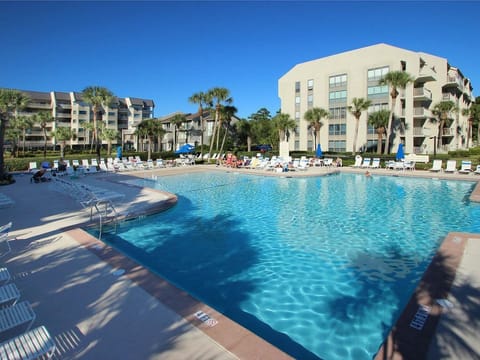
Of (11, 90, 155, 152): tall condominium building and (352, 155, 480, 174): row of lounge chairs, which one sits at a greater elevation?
(11, 90, 155, 152): tall condominium building

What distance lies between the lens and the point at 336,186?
59.4 ft

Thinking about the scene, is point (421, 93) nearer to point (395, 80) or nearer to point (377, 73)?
point (377, 73)

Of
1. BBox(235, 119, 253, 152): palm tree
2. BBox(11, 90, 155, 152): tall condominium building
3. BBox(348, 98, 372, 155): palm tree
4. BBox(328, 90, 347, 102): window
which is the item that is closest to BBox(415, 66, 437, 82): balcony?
BBox(348, 98, 372, 155): palm tree

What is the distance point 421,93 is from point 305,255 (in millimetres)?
38789

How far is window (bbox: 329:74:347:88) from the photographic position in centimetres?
4269

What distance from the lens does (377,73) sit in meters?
39.7

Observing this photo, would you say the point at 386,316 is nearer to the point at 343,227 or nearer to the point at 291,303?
the point at 291,303

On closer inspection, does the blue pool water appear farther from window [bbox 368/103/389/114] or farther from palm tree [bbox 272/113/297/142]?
palm tree [bbox 272/113/297/142]

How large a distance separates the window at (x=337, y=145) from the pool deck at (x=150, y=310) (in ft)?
121

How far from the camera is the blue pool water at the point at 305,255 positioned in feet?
15.8

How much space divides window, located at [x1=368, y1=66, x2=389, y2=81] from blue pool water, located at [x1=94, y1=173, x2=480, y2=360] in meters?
29.2

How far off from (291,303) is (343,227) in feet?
16.4

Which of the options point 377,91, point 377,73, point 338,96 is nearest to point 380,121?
point 377,91

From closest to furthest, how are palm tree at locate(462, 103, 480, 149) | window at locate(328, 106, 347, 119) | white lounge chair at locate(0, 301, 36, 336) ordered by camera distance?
white lounge chair at locate(0, 301, 36, 336), window at locate(328, 106, 347, 119), palm tree at locate(462, 103, 480, 149)
